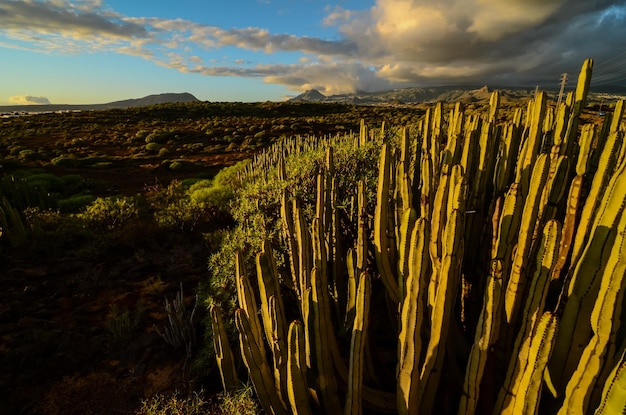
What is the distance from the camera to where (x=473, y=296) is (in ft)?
9.59

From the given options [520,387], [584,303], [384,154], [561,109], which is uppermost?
[561,109]

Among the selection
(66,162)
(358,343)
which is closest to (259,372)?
(358,343)

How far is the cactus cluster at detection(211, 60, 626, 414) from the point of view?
1.69 metres

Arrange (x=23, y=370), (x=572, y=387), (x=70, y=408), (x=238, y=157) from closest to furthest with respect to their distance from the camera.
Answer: (x=572, y=387) < (x=70, y=408) < (x=23, y=370) < (x=238, y=157)

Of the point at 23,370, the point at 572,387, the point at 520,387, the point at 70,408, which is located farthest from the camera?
the point at 23,370

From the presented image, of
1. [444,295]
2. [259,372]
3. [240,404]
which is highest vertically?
[444,295]

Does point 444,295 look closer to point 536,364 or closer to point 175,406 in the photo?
point 536,364

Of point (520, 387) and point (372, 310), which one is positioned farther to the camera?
point (372, 310)

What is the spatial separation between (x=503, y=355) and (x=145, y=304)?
4747 mm

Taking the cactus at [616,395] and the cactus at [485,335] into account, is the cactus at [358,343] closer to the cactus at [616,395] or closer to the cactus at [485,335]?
the cactus at [485,335]

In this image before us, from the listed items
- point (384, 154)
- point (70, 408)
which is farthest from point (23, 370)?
point (384, 154)

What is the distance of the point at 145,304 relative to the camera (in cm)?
524

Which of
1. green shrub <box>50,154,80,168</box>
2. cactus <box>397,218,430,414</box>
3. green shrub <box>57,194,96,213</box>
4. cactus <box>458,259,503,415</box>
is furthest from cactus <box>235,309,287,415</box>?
green shrub <box>50,154,80,168</box>

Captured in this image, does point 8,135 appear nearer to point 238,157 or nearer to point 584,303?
point 238,157
